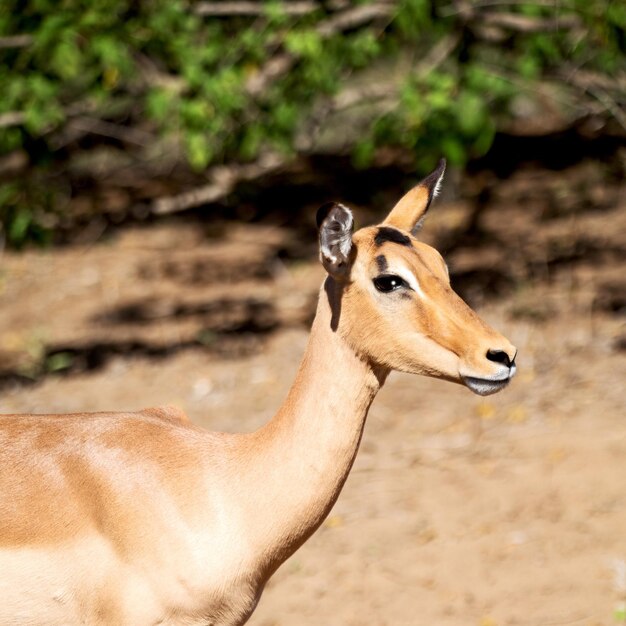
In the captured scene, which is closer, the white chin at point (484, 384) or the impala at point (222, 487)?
the white chin at point (484, 384)

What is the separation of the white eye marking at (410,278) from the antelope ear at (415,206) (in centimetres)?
45

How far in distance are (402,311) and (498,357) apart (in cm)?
35

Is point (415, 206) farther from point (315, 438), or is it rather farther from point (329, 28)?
point (329, 28)

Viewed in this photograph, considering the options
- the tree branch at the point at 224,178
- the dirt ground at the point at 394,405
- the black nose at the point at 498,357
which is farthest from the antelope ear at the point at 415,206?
the tree branch at the point at 224,178

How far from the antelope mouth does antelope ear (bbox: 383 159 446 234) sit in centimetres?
75

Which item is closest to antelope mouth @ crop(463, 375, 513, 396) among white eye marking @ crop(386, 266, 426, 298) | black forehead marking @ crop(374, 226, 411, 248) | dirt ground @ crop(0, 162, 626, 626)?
white eye marking @ crop(386, 266, 426, 298)

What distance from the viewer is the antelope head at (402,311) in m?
3.42

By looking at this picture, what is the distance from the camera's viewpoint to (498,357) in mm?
3396

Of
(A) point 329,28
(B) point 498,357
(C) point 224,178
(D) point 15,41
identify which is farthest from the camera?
(C) point 224,178

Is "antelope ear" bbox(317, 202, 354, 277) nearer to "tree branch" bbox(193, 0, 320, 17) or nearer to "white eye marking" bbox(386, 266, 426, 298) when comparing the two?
"white eye marking" bbox(386, 266, 426, 298)

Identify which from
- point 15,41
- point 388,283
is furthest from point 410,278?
point 15,41

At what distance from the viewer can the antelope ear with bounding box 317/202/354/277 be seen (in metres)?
3.48

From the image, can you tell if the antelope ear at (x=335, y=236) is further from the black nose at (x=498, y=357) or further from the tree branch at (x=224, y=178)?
the tree branch at (x=224, y=178)

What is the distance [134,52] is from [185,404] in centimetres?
293
